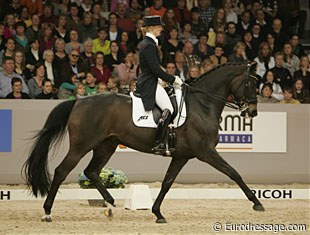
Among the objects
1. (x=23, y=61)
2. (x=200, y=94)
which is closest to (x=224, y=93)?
(x=200, y=94)

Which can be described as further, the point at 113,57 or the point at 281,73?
the point at 281,73

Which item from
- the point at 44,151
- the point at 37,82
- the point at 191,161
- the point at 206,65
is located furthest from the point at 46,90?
the point at 44,151

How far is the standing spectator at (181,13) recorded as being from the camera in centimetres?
1619

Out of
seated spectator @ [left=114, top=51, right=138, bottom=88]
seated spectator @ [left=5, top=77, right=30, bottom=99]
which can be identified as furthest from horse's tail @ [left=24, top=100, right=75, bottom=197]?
seated spectator @ [left=114, top=51, right=138, bottom=88]

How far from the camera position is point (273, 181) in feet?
44.0

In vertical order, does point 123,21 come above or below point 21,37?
above

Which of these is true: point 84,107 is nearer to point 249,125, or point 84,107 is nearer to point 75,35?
point 249,125

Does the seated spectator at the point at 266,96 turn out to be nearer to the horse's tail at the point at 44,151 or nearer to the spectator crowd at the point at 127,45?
the spectator crowd at the point at 127,45

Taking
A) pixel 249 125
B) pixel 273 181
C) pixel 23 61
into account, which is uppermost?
pixel 23 61

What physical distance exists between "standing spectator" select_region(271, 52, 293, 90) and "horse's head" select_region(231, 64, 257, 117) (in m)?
5.42

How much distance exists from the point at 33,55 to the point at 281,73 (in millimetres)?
4610

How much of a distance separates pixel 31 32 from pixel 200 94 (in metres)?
5.91

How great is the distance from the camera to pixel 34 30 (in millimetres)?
14508
